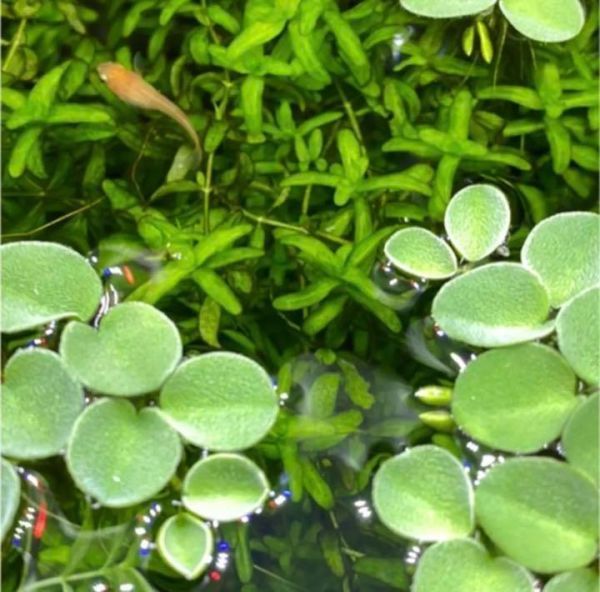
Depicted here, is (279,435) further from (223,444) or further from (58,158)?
(58,158)

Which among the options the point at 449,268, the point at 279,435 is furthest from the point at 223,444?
the point at 449,268

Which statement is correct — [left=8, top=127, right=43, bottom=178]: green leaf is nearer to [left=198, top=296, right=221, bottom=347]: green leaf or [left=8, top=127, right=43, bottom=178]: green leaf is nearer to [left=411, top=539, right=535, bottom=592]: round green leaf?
[left=198, top=296, right=221, bottom=347]: green leaf

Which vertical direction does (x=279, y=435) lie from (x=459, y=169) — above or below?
below

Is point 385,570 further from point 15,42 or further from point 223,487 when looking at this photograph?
point 15,42

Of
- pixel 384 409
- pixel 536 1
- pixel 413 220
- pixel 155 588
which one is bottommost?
pixel 155 588

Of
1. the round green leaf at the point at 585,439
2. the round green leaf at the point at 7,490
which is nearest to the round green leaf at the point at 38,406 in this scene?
the round green leaf at the point at 7,490

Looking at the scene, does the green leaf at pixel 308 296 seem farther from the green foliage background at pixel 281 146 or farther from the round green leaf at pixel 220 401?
the round green leaf at pixel 220 401
